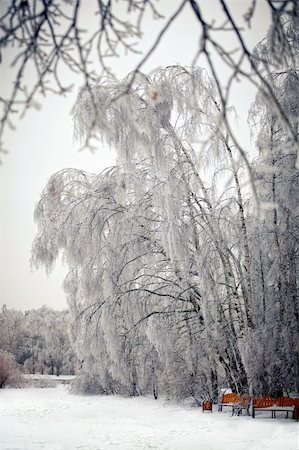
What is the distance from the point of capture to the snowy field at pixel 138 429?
151 inches

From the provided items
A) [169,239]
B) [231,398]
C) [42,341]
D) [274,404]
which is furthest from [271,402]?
[42,341]

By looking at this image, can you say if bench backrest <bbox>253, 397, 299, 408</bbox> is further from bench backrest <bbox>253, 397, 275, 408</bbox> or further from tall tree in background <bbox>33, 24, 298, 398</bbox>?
tall tree in background <bbox>33, 24, 298, 398</bbox>

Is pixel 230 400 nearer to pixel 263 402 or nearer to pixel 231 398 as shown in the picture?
pixel 231 398

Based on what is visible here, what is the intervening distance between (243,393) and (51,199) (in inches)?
134

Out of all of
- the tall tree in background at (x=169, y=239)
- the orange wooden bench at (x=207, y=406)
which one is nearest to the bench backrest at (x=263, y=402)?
the tall tree in background at (x=169, y=239)

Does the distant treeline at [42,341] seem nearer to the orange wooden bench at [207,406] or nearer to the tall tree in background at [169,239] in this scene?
the tall tree in background at [169,239]

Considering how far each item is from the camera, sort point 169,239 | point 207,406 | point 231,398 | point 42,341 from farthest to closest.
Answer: point 42,341, point 207,406, point 231,398, point 169,239

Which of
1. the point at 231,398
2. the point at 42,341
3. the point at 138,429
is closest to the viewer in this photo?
the point at 138,429

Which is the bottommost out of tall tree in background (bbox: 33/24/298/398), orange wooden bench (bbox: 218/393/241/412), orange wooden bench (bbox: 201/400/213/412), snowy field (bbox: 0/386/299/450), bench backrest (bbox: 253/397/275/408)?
snowy field (bbox: 0/386/299/450)

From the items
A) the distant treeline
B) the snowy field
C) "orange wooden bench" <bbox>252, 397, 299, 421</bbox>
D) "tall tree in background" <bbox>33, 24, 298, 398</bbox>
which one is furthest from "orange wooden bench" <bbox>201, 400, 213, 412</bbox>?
the distant treeline

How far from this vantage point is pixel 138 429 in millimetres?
4742

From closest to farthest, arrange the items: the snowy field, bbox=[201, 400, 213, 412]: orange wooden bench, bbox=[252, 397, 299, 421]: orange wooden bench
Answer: the snowy field
bbox=[252, 397, 299, 421]: orange wooden bench
bbox=[201, 400, 213, 412]: orange wooden bench

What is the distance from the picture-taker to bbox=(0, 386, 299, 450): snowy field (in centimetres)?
384

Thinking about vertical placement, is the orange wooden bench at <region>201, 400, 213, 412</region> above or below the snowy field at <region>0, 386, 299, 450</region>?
above
